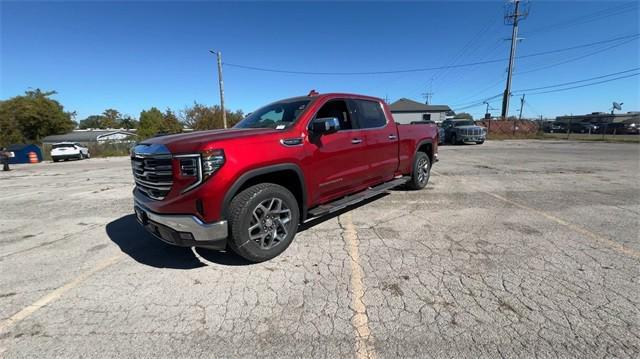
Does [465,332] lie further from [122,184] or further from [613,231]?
[122,184]

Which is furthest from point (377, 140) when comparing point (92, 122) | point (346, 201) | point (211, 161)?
point (92, 122)

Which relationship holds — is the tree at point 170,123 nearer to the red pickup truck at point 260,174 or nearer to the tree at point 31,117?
the tree at point 31,117

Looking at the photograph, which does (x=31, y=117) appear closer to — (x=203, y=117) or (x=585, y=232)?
(x=203, y=117)

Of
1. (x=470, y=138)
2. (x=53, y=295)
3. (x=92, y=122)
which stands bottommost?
(x=53, y=295)

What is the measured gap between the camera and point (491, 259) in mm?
3137

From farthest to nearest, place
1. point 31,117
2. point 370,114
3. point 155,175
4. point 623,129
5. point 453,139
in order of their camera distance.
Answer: point 31,117 → point 623,129 → point 453,139 → point 370,114 → point 155,175

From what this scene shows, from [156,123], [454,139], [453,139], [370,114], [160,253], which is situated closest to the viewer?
[160,253]

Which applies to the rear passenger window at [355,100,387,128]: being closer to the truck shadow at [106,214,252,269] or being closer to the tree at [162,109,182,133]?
the truck shadow at [106,214,252,269]

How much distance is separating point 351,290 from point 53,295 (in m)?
2.78

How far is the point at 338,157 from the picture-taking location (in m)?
3.89

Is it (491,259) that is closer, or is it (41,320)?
(41,320)

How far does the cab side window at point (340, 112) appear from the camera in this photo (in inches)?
158

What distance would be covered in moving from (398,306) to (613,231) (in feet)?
11.6

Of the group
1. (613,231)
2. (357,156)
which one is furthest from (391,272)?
(613,231)
